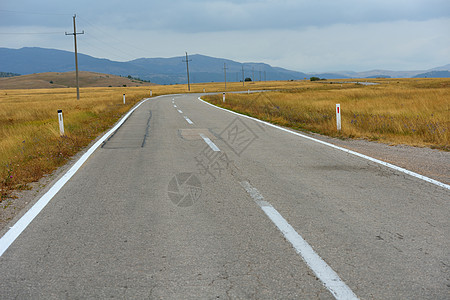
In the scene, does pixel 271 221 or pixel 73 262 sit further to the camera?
pixel 271 221

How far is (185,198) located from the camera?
5.64 m

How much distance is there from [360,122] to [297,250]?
11456 mm

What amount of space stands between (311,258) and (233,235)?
0.93 m

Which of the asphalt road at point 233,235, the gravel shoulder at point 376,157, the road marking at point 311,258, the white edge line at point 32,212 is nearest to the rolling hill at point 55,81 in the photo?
the gravel shoulder at point 376,157

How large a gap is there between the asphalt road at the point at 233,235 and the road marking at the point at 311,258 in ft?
0.09

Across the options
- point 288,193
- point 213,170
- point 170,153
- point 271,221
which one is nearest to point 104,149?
point 170,153

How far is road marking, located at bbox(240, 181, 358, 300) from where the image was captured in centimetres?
299

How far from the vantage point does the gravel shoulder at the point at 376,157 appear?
538cm

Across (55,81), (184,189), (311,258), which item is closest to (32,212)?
(184,189)

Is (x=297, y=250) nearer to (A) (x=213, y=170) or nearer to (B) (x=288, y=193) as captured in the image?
(B) (x=288, y=193)

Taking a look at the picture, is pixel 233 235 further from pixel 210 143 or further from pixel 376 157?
pixel 210 143

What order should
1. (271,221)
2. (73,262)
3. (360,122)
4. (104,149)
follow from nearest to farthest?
(73,262)
(271,221)
(104,149)
(360,122)

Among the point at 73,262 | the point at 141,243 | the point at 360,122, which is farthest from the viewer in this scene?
the point at 360,122

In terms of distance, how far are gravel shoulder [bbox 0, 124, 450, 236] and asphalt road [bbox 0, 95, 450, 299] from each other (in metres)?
0.40
